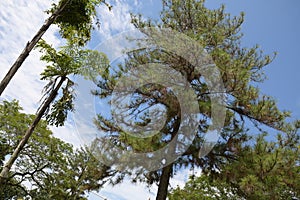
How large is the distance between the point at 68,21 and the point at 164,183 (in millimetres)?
4960

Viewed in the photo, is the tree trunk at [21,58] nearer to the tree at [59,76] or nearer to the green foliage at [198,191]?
the tree at [59,76]

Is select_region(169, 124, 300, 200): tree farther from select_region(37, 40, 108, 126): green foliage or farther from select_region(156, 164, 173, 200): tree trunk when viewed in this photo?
select_region(37, 40, 108, 126): green foliage

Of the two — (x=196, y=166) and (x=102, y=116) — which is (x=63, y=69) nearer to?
(x=102, y=116)

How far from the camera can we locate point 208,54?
279 inches

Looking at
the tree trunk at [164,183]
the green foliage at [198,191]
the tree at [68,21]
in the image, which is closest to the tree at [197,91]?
the tree trunk at [164,183]

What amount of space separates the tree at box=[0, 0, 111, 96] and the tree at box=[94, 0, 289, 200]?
2252mm

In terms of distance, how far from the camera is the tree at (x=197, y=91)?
22.7ft

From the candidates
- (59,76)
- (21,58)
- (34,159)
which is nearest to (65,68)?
(59,76)

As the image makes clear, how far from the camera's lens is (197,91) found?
25.3 ft

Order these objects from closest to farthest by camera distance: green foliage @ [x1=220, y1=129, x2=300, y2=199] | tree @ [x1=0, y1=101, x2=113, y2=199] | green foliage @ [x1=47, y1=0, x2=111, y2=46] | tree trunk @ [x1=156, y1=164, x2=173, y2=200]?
green foliage @ [x1=47, y1=0, x2=111, y2=46], green foliage @ [x1=220, y1=129, x2=300, y2=199], tree trunk @ [x1=156, y1=164, x2=173, y2=200], tree @ [x1=0, y1=101, x2=113, y2=199]

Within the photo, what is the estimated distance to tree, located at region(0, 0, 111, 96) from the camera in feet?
13.0

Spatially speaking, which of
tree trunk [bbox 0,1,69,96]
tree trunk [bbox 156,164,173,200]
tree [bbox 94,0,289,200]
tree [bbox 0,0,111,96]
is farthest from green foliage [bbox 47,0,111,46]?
tree trunk [bbox 156,164,173,200]

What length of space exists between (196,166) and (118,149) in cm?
236

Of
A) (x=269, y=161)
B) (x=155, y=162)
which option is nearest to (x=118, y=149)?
(x=155, y=162)
